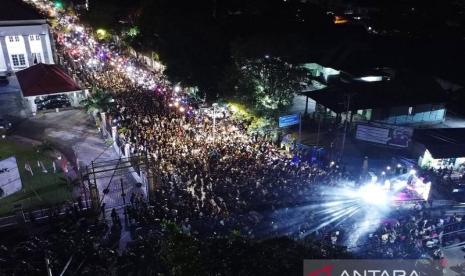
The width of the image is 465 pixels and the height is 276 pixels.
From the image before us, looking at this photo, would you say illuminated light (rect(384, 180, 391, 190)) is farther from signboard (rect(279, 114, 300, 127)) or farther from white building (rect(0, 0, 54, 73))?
white building (rect(0, 0, 54, 73))

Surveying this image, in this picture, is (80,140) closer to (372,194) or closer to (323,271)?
(372,194)

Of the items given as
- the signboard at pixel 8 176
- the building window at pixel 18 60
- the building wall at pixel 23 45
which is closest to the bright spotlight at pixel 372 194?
the signboard at pixel 8 176


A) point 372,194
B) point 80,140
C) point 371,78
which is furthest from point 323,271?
point 371,78

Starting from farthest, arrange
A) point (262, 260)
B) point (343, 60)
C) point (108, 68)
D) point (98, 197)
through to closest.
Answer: point (108, 68) < point (343, 60) < point (98, 197) < point (262, 260)

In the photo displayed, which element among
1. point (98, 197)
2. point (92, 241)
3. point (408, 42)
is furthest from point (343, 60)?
point (92, 241)

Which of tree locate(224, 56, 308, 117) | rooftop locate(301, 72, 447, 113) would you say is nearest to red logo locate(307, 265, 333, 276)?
tree locate(224, 56, 308, 117)

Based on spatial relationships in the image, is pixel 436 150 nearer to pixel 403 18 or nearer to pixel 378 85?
pixel 378 85

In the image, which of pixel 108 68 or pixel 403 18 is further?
pixel 403 18
